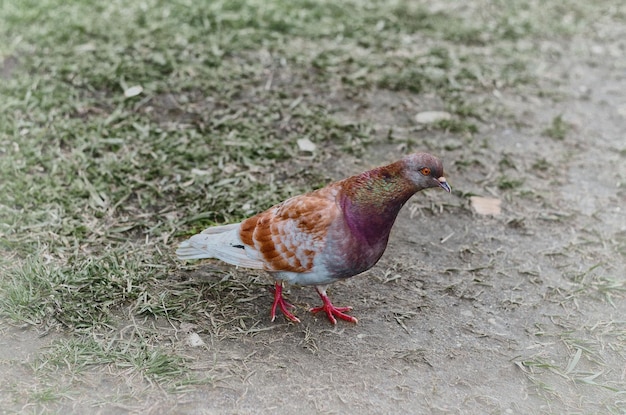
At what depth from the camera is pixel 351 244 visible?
369cm

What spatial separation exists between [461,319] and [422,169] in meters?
1.02

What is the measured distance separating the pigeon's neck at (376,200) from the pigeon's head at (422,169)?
0.03 metres

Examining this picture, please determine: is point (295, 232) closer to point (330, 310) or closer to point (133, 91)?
point (330, 310)

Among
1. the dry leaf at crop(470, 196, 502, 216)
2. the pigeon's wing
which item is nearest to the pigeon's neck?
the pigeon's wing

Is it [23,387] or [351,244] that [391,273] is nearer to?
[351,244]

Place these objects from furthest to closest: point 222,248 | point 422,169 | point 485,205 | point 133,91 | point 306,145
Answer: point 133,91 < point 306,145 < point 485,205 < point 222,248 < point 422,169

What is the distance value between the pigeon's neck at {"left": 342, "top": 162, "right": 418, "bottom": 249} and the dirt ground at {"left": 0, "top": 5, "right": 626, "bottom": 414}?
2.15 feet

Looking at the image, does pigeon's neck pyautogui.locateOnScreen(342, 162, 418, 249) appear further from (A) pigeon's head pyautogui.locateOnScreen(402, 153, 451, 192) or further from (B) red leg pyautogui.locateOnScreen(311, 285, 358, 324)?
(B) red leg pyautogui.locateOnScreen(311, 285, 358, 324)

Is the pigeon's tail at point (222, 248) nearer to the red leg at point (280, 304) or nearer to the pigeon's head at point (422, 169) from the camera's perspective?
the red leg at point (280, 304)

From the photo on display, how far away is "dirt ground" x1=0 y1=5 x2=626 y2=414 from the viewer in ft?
11.5

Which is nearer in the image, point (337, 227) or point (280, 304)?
point (337, 227)

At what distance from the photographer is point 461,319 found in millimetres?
4168

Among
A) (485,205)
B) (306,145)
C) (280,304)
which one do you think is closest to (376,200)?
(280,304)

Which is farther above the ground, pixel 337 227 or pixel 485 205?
pixel 337 227
